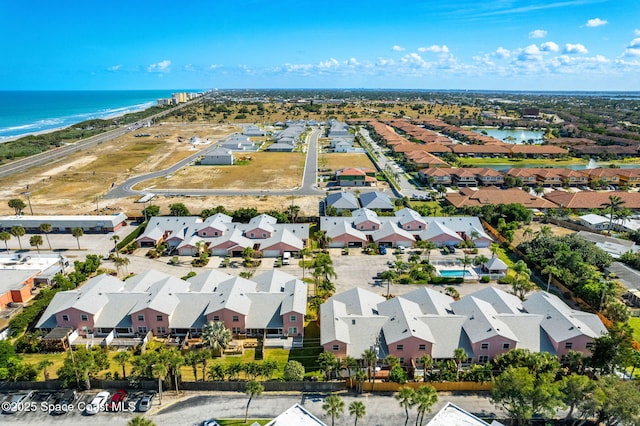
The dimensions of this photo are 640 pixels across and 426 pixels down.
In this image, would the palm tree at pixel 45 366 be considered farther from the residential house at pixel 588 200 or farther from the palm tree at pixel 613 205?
the residential house at pixel 588 200

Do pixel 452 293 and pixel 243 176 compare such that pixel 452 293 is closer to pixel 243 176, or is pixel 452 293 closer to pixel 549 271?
pixel 549 271

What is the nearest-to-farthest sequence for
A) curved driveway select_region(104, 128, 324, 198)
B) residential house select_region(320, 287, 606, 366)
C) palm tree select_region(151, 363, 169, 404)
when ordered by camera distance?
palm tree select_region(151, 363, 169, 404), residential house select_region(320, 287, 606, 366), curved driveway select_region(104, 128, 324, 198)

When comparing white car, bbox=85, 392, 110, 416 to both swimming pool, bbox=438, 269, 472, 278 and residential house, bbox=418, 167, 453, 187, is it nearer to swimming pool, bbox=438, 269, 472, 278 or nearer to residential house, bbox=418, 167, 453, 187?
swimming pool, bbox=438, 269, 472, 278

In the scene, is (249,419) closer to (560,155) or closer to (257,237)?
(257,237)

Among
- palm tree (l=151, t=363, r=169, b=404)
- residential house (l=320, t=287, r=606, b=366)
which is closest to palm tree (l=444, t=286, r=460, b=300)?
residential house (l=320, t=287, r=606, b=366)

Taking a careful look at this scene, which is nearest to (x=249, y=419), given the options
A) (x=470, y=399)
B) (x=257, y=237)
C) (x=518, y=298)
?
(x=470, y=399)

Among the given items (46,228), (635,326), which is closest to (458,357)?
(635,326)
